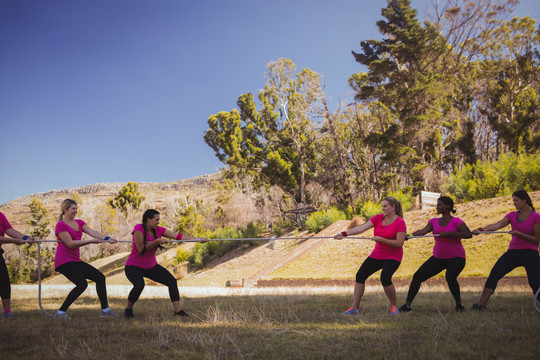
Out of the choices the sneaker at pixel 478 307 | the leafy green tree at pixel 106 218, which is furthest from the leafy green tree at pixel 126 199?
the sneaker at pixel 478 307

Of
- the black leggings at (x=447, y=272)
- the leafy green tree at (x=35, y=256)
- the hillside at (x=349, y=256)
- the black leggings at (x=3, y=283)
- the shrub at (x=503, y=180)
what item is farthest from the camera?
the leafy green tree at (x=35, y=256)

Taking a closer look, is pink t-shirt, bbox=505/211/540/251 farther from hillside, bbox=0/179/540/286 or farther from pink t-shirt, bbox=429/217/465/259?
hillside, bbox=0/179/540/286

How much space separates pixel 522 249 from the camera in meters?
5.52

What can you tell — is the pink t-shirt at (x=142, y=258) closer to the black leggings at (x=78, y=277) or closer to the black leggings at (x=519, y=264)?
the black leggings at (x=78, y=277)

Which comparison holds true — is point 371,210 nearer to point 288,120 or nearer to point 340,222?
point 340,222

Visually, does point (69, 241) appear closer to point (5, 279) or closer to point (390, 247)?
point (5, 279)

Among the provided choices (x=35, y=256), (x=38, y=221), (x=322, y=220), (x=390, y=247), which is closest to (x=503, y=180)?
(x=322, y=220)

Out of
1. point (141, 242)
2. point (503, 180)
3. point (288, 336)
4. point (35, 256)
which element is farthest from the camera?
point (35, 256)

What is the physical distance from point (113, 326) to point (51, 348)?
3.79 ft

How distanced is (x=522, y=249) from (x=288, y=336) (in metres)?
3.73

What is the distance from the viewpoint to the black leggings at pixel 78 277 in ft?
19.0

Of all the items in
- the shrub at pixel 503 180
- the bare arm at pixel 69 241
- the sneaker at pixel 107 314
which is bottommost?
the sneaker at pixel 107 314

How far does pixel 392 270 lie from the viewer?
5535 millimetres

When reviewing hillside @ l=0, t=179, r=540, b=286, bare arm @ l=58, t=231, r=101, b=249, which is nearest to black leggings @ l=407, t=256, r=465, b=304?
bare arm @ l=58, t=231, r=101, b=249
